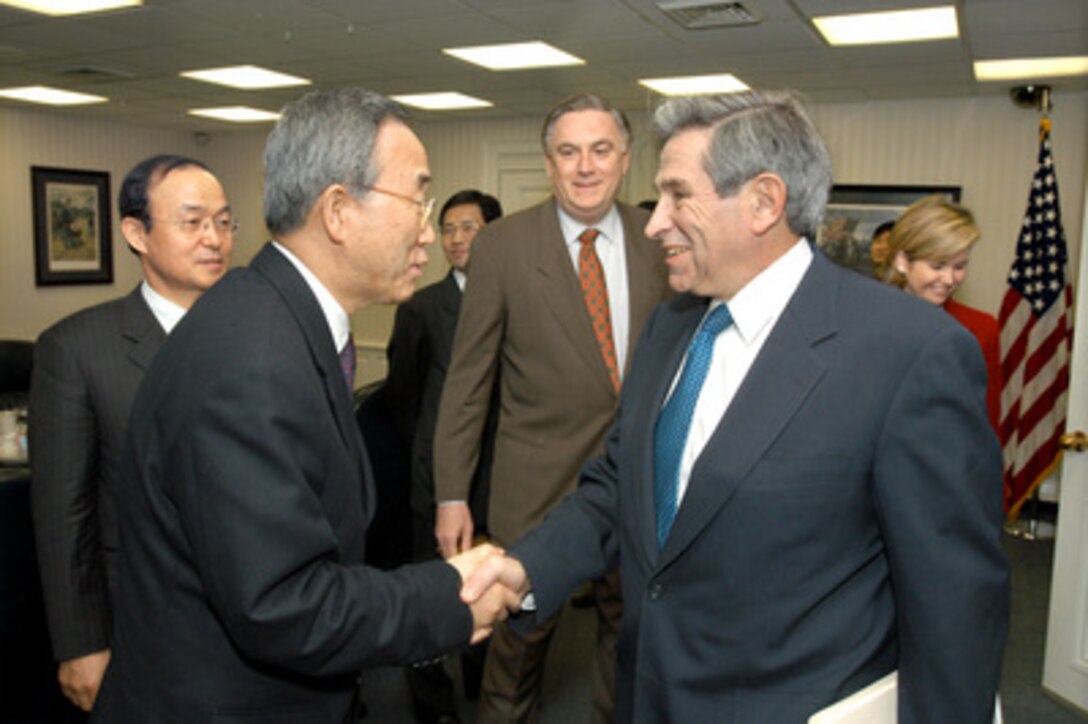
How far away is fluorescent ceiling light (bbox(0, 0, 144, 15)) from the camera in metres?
4.73

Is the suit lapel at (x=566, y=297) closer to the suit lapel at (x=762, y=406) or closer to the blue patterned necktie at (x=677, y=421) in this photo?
the blue patterned necktie at (x=677, y=421)

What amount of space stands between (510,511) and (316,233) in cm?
119

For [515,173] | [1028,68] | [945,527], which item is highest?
[1028,68]

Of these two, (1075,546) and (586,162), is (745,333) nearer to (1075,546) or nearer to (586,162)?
(586,162)

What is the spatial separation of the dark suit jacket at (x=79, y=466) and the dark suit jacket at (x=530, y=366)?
0.84 meters

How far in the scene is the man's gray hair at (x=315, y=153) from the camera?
1.33 meters

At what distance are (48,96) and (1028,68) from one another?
8284mm

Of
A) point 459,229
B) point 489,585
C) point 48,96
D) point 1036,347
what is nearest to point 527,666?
point 489,585

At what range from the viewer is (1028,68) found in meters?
5.75

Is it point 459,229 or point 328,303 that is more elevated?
point 459,229

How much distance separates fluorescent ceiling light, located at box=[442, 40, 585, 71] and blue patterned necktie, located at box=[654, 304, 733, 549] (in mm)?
4405

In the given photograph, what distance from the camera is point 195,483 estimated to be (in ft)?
3.65

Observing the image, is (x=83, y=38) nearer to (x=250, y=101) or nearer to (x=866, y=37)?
(x=250, y=101)

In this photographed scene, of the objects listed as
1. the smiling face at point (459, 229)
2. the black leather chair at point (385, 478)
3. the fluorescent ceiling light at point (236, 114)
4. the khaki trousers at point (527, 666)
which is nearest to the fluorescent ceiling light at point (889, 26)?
the smiling face at point (459, 229)
